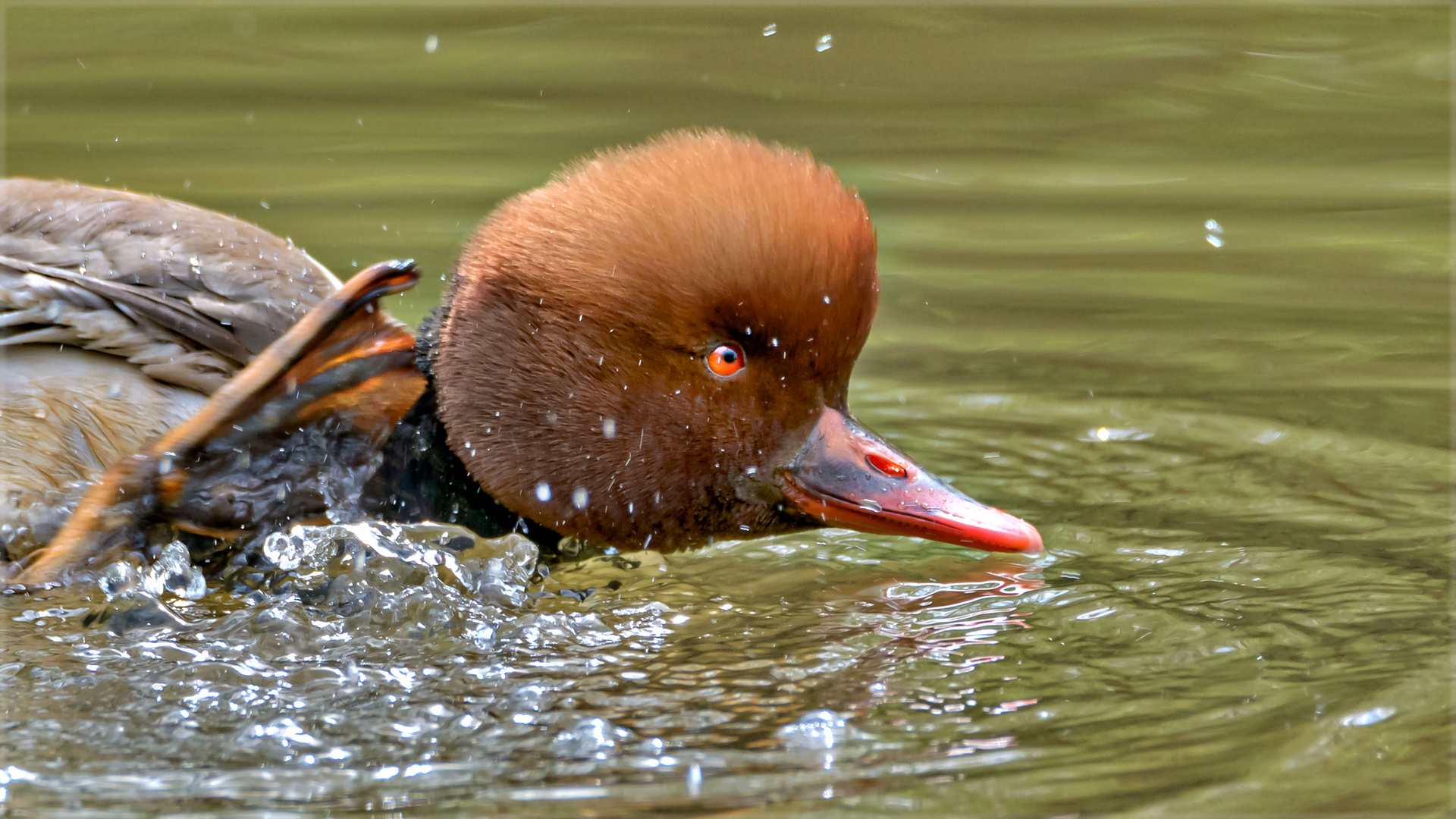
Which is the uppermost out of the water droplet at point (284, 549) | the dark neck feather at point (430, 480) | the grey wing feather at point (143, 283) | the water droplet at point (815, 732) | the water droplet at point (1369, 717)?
the grey wing feather at point (143, 283)

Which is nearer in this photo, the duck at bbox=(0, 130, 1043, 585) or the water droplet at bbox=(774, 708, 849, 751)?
the water droplet at bbox=(774, 708, 849, 751)

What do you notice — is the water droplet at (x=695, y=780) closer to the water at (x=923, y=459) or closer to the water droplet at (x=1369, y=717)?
the water at (x=923, y=459)

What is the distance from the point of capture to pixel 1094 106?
7703 mm

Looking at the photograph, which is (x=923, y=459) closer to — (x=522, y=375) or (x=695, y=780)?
(x=522, y=375)

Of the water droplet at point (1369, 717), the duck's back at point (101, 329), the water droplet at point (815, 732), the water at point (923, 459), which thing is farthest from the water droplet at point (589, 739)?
the duck's back at point (101, 329)

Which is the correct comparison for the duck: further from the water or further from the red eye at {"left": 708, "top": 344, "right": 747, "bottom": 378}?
the water

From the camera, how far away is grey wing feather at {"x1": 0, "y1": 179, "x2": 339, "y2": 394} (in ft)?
12.2

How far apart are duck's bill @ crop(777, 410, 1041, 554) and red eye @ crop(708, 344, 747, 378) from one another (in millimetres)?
261

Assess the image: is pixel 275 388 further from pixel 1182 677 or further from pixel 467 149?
pixel 467 149

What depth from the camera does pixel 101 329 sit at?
3707mm

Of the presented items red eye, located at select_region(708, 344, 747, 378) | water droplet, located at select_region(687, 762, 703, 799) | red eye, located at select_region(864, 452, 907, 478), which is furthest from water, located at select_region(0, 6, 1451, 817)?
red eye, located at select_region(708, 344, 747, 378)

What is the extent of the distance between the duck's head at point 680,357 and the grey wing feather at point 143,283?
0.45m

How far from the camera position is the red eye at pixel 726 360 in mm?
3676

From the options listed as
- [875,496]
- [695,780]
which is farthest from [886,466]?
[695,780]
